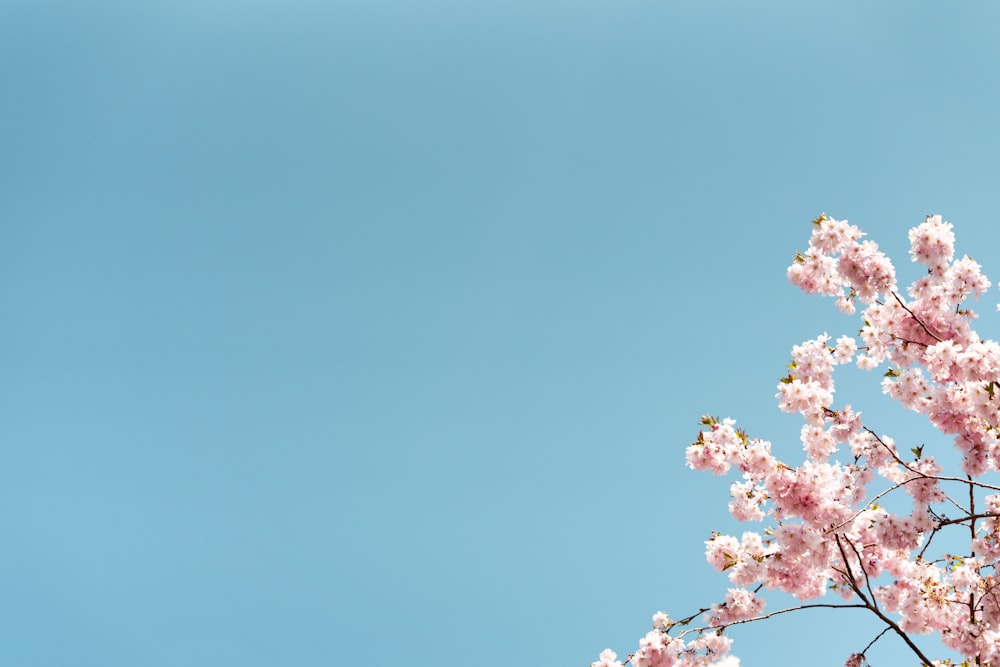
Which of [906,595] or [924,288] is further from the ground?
[924,288]

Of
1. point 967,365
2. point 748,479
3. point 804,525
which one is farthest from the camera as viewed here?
point 748,479

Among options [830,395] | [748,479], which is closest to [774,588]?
[748,479]

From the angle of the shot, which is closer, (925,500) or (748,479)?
(925,500)

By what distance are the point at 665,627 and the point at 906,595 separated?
3298 millimetres

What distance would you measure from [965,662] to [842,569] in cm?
160

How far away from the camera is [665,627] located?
28.5ft

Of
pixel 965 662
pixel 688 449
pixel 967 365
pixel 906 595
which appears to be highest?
pixel 688 449

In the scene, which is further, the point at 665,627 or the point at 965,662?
the point at 665,627

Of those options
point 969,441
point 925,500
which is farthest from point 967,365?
point 925,500

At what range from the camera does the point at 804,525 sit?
8.10 m

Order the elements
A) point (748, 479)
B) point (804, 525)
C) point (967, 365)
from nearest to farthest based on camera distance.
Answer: point (967, 365) → point (804, 525) → point (748, 479)

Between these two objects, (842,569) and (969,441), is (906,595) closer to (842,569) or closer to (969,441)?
(842,569)

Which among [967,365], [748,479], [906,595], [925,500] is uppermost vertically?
[748,479]

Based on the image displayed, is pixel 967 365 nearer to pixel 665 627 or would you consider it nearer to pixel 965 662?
pixel 965 662
